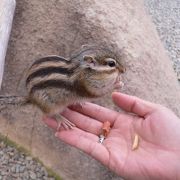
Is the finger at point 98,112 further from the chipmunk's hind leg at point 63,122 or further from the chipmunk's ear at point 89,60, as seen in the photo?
the chipmunk's ear at point 89,60

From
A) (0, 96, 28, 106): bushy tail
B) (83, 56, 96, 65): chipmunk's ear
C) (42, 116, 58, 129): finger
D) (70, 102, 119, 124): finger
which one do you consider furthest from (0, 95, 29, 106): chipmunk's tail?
(83, 56, 96, 65): chipmunk's ear

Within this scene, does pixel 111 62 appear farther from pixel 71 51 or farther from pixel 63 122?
pixel 71 51

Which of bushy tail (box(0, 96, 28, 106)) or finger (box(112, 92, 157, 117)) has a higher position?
finger (box(112, 92, 157, 117))

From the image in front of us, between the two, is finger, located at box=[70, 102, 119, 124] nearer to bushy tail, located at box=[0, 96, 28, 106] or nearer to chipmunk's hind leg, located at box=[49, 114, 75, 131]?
chipmunk's hind leg, located at box=[49, 114, 75, 131]

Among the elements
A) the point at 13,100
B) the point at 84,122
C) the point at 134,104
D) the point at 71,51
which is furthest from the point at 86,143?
the point at 71,51

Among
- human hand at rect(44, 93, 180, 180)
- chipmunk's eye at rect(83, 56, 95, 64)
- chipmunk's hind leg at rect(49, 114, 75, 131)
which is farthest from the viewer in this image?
chipmunk's hind leg at rect(49, 114, 75, 131)

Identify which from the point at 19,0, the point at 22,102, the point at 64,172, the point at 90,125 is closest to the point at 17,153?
the point at 64,172
